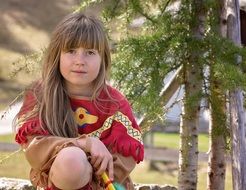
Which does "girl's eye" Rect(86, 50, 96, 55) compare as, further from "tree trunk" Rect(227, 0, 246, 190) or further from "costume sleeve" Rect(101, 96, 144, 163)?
"tree trunk" Rect(227, 0, 246, 190)

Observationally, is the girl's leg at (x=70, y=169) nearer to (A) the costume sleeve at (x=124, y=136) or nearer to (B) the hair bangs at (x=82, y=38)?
(A) the costume sleeve at (x=124, y=136)

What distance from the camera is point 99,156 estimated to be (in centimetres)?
180

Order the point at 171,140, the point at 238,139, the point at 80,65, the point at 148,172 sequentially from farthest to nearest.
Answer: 1. the point at 171,140
2. the point at 148,172
3. the point at 238,139
4. the point at 80,65

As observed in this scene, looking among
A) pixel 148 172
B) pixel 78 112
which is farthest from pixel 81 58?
pixel 148 172

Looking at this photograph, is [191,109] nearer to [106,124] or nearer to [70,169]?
[106,124]

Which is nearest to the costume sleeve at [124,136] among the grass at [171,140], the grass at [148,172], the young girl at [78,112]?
the young girl at [78,112]

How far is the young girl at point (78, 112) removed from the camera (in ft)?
6.06

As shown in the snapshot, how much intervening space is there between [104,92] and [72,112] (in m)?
0.12

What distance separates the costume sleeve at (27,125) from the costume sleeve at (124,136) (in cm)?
18

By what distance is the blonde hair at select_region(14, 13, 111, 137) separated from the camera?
192 cm

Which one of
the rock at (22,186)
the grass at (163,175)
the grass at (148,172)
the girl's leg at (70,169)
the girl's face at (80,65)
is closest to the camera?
the girl's leg at (70,169)

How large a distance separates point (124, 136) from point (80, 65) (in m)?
0.24

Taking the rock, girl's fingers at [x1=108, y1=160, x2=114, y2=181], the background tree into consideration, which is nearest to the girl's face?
girl's fingers at [x1=108, y1=160, x2=114, y2=181]

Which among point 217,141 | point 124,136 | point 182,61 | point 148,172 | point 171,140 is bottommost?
point 124,136
